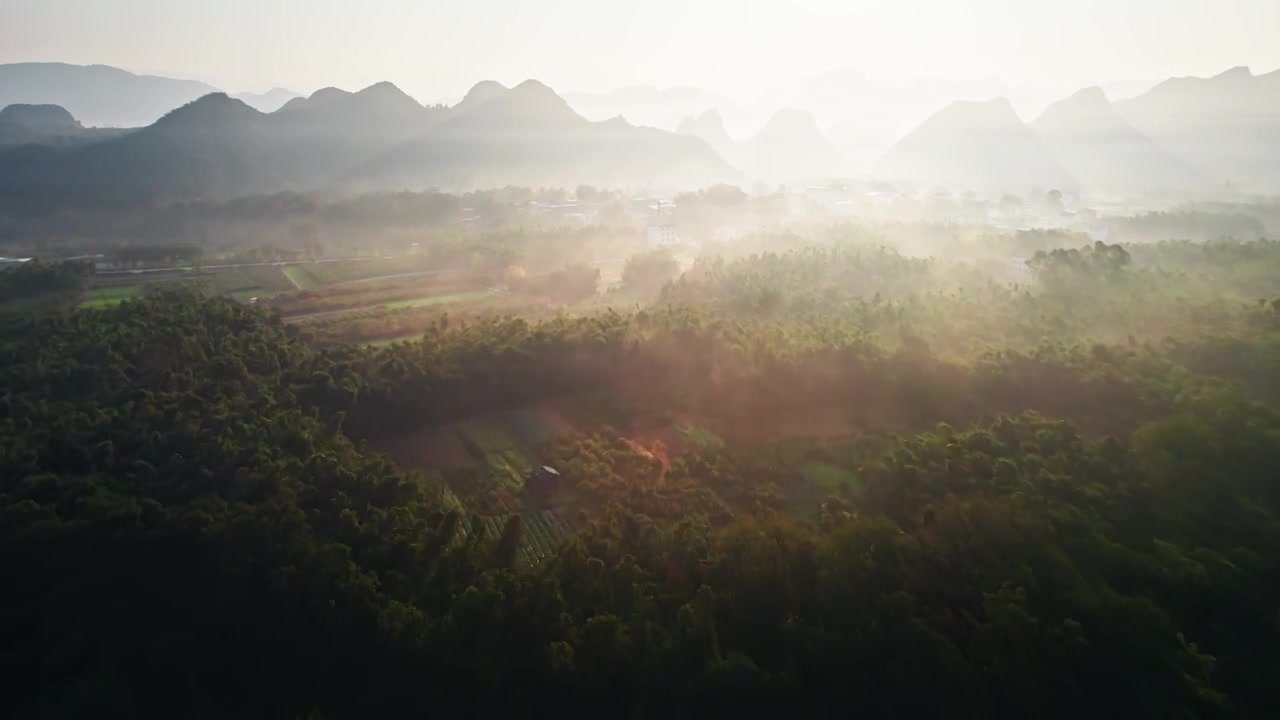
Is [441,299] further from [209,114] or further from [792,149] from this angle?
[792,149]

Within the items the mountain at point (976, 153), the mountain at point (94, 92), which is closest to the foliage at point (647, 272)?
the mountain at point (976, 153)

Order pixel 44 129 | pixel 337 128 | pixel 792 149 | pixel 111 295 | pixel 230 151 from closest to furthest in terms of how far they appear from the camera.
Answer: pixel 111 295 < pixel 230 151 < pixel 337 128 < pixel 44 129 < pixel 792 149

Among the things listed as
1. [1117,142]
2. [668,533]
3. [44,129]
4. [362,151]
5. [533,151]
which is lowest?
[668,533]

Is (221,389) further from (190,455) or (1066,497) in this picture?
(1066,497)

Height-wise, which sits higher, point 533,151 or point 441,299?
point 533,151

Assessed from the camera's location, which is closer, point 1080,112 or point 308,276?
point 308,276

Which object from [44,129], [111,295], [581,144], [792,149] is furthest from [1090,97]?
[44,129]

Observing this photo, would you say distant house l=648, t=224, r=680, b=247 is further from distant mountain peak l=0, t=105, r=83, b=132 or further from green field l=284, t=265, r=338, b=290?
distant mountain peak l=0, t=105, r=83, b=132
